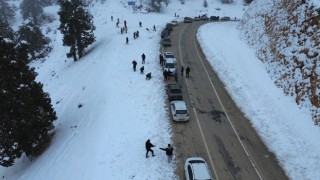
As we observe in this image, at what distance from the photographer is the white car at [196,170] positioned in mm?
20172

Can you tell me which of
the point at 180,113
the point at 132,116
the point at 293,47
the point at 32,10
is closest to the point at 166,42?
the point at 293,47

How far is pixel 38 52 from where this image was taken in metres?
77.6

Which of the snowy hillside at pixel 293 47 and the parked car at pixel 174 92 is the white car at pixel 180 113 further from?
the snowy hillside at pixel 293 47

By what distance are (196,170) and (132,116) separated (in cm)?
1107

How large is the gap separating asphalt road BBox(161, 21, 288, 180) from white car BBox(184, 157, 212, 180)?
48.3 inches

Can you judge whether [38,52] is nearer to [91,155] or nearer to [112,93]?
[112,93]

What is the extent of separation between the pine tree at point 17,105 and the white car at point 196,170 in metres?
16.8

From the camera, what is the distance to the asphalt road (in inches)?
918

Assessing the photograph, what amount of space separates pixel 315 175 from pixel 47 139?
25519 mm

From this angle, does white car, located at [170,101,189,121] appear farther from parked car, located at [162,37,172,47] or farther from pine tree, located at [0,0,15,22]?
pine tree, located at [0,0,15,22]

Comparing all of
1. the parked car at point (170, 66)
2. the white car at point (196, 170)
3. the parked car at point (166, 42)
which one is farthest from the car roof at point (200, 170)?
the parked car at point (166, 42)

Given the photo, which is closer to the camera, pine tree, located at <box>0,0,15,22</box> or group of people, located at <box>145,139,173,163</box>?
group of people, located at <box>145,139,173,163</box>

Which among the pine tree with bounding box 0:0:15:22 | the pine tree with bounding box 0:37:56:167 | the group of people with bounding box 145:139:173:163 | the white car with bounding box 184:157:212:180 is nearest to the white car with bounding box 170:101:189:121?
the group of people with bounding box 145:139:173:163

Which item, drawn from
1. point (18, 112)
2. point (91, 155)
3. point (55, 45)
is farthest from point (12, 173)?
point (55, 45)
